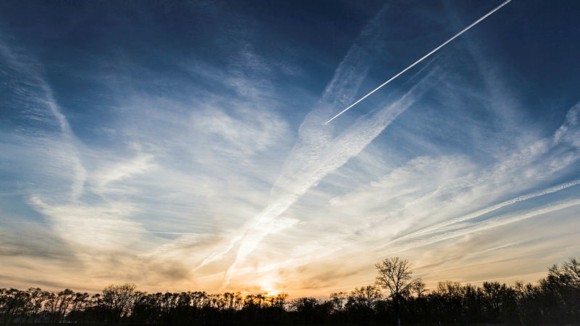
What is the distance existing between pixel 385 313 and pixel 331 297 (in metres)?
42.3

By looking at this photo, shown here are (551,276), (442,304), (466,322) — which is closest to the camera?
(551,276)

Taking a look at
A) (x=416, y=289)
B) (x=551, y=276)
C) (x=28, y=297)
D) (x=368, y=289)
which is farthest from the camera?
(x=28, y=297)

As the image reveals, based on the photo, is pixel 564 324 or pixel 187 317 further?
pixel 187 317

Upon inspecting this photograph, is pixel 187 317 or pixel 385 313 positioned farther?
pixel 187 317

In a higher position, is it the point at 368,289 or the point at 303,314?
the point at 368,289

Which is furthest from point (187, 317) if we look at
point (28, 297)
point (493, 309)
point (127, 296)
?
point (493, 309)

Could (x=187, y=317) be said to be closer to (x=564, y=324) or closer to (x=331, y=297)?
Result: (x=331, y=297)

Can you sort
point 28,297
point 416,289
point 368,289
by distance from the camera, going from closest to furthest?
point 416,289
point 368,289
point 28,297

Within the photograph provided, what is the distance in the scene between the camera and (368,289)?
143750mm

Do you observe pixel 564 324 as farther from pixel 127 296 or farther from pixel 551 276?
pixel 127 296

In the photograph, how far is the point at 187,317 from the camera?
149250 mm

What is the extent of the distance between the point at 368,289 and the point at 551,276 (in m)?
66.3

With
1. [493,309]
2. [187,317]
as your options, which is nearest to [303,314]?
[187,317]

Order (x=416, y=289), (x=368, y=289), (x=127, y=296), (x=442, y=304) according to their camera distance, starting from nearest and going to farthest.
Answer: (x=416, y=289) → (x=442, y=304) → (x=368, y=289) → (x=127, y=296)
